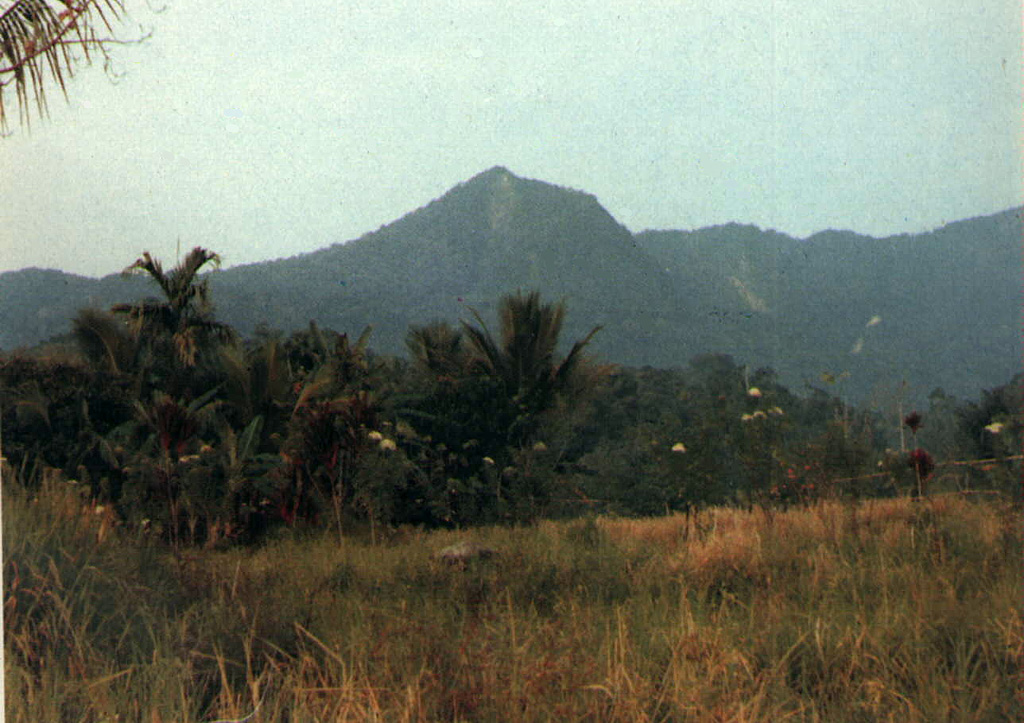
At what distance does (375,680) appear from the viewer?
2.59 m

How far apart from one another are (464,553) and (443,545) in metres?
1.42

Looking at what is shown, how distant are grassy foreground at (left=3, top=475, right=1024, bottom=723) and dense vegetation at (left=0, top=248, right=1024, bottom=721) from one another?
0.06 ft

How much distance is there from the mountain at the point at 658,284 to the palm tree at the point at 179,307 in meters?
5.57

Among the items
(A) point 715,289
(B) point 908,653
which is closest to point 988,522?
(B) point 908,653

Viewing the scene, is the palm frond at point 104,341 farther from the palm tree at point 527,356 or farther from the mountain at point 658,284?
the mountain at point 658,284

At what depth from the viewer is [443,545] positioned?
6531 mm

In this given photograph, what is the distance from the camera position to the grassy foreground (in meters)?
2.34

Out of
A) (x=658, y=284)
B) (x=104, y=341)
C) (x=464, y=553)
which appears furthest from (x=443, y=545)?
(x=658, y=284)

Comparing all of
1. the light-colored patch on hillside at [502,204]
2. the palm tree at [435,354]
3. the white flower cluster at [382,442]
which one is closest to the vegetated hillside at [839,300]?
the light-colored patch on hillside at [502,204]

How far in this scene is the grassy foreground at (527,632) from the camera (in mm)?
2338

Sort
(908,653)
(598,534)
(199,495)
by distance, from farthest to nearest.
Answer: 1. (199,495)
2. (598,534)
3. (908,653)

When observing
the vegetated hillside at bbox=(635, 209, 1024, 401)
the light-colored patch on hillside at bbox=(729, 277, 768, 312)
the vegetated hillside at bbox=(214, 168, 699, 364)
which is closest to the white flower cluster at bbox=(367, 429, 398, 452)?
the vegetated hillside at bbox=(214, 168, 699, 364)

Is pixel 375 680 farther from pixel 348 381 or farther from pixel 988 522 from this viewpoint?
pixel 348 381

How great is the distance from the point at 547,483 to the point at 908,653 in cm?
666
